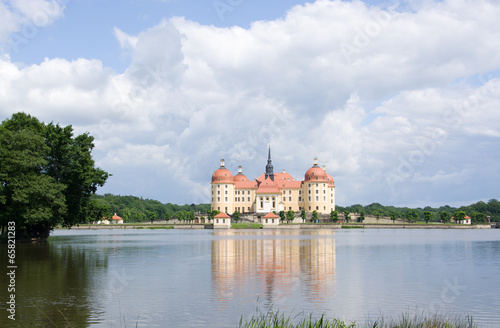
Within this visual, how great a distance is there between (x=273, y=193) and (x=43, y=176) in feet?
312

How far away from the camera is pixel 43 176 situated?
4284cm

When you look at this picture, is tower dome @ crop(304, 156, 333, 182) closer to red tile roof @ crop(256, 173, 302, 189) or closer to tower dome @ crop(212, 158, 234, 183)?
red tile roof @ crop(256, 173, 302, 189)

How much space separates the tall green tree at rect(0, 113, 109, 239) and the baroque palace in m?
88.4

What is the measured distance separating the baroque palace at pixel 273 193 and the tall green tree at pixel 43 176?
88376 millimetres

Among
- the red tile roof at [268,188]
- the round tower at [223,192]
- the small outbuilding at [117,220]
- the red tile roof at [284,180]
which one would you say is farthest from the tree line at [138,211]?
the red tile roof at [284,180]

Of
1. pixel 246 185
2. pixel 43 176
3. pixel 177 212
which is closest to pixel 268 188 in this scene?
pixel 246 185

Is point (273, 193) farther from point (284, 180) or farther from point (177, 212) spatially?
point (177, 212)

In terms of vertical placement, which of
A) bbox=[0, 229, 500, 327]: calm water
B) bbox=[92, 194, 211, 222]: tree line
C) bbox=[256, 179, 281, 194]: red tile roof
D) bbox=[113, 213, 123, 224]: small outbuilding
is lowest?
bbox=[0, 229, 500, 327]: calm water

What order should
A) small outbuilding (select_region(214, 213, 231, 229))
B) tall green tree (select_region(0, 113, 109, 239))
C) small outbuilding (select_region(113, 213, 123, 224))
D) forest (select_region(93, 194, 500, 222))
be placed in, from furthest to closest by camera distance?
1. small outbuilding (select_region(113, 213, 123, 224))
2. forest (select_region(93, 194, 500, 222))
3. small outbuilding (select_region(214, 213, 231, 229))
4. tall green tree (select_region(0, 113, 109, 239))

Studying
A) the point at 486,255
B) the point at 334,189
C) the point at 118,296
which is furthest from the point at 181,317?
the point at 334,189

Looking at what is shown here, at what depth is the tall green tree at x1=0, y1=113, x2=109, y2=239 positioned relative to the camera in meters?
40.8

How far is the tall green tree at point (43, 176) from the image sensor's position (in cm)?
4081

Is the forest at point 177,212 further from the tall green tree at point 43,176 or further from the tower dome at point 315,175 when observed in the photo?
the tall green tree at point 43,176

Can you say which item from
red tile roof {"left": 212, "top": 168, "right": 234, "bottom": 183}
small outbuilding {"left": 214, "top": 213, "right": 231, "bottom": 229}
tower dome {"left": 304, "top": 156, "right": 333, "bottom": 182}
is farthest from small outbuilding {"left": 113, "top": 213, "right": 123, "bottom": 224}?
tower dome {"left": 304, "top": 156, "right": 333, "bottom": 182}
